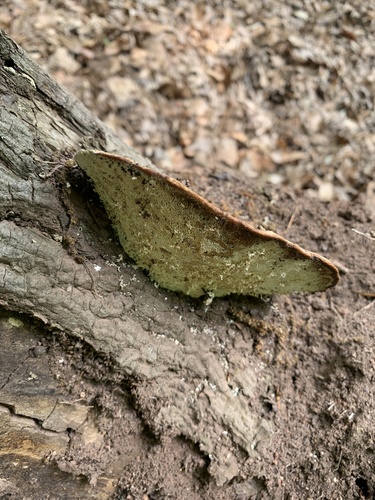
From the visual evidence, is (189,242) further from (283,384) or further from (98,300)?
(283,384)

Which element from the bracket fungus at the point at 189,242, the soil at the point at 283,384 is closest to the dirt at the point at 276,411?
the soil at the point at 283,384

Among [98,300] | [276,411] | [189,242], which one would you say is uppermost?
[189,242]

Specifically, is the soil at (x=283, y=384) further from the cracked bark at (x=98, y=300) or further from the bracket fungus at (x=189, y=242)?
the bracket fungus at (x=189, y=242)

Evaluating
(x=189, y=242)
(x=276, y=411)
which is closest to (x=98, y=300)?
(x=189, y=242)

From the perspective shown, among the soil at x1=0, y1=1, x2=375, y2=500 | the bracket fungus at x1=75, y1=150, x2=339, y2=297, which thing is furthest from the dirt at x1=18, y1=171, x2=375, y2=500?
the bracket fungus at x1=75, y1=150, x2=339, y2=297

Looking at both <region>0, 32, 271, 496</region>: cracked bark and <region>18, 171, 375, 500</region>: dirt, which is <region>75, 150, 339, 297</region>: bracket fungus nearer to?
<region>0, 32, 271, 496</region>: cracked bark

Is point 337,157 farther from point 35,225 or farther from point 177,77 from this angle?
point 35,225

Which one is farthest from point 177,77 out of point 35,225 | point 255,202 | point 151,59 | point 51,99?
point 35,225
